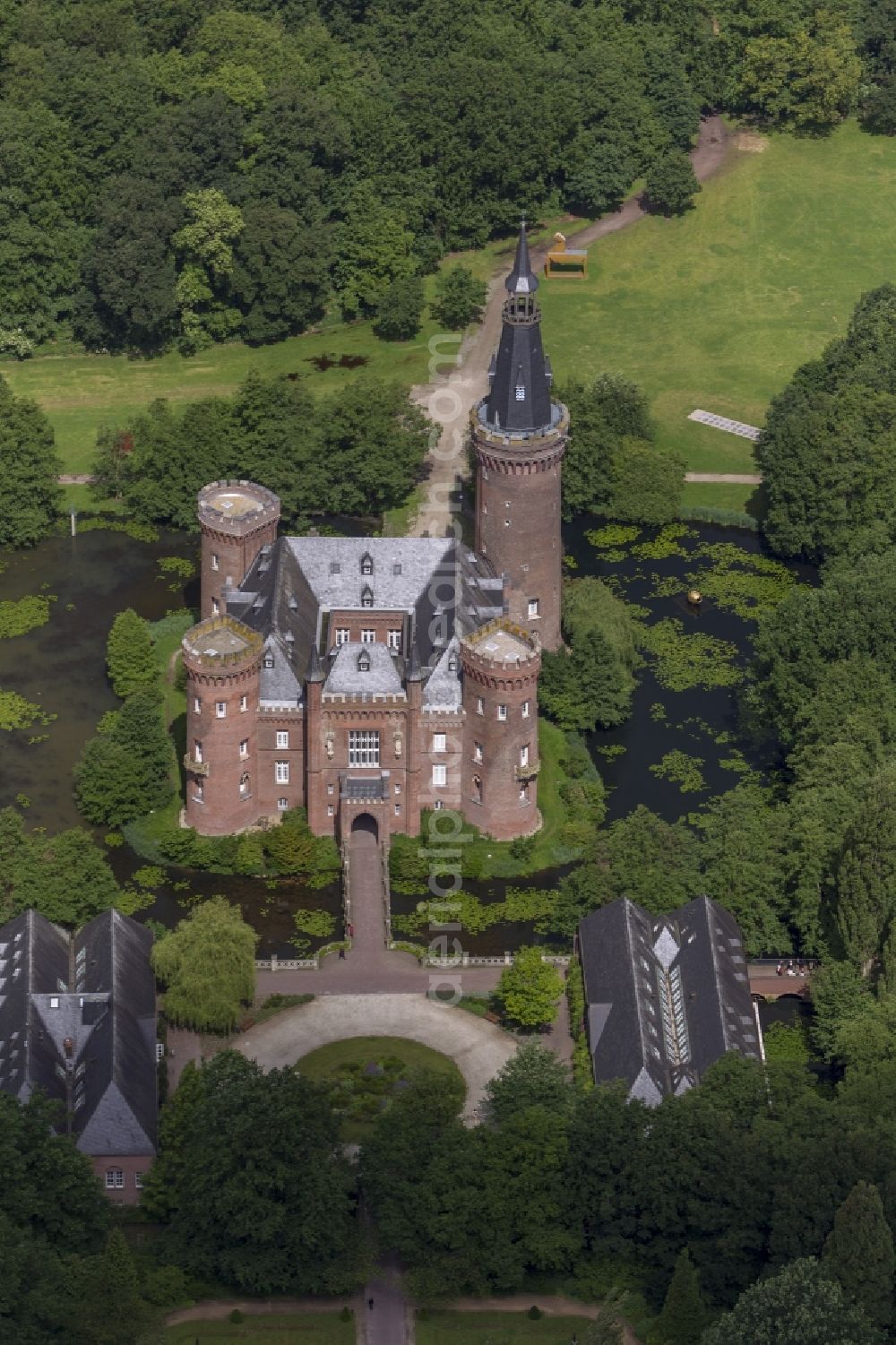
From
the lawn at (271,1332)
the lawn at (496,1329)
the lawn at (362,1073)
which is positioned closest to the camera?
the lawn at (271,1332)

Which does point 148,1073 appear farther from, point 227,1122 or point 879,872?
point 879,872

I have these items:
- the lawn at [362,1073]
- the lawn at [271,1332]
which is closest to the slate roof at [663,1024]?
the lawn at [362,1073]

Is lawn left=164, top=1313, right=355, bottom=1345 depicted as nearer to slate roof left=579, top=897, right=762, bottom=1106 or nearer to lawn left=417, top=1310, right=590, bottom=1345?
lawn left=417, top=1310, right=590, bottom=1345

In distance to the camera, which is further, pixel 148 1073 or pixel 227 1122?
pixel 148 1073

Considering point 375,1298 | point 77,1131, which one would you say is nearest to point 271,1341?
point 375,1298

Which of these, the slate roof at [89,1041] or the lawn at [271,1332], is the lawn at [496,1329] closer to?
the lawn at [271,1332]

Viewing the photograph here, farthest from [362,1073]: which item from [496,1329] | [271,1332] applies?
[496,1329]

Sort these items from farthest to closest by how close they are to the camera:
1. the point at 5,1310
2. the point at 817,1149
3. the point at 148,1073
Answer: the point at 148,1073
the point at 817,1149
the point at 5,1310
